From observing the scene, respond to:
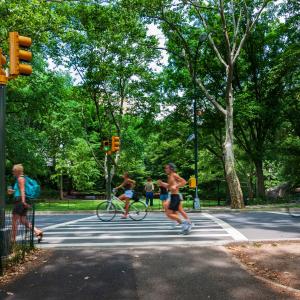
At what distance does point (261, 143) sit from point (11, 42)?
2508 centimetres

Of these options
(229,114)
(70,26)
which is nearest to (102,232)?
(229,114)

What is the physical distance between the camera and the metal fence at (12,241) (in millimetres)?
6671

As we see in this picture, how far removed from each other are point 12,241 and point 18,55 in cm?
362

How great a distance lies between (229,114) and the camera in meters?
24.5

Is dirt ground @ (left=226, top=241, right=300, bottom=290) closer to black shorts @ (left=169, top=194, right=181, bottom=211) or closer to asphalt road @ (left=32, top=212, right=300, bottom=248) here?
asphalt road @ (left=32, top=212, right=300, bottom=248)

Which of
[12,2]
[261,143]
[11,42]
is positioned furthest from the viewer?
[261,143]

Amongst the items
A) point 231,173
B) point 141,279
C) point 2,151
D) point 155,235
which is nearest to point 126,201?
point 155,235

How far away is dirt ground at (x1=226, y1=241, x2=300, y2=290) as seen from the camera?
585 cm

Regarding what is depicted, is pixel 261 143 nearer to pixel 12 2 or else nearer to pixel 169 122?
pixel 169 122

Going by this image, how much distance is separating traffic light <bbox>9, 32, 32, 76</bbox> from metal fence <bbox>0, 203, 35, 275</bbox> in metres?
2.64

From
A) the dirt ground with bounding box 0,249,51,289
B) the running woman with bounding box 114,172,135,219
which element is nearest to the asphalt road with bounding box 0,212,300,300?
the dirt ground with bounding box 0,249,51,289

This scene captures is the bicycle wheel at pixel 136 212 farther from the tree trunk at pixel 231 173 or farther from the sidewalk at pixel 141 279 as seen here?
the tree trunk at pixel 231 173

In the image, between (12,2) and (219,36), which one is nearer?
(12,2)

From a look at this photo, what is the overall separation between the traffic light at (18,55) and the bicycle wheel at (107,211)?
777 cm
